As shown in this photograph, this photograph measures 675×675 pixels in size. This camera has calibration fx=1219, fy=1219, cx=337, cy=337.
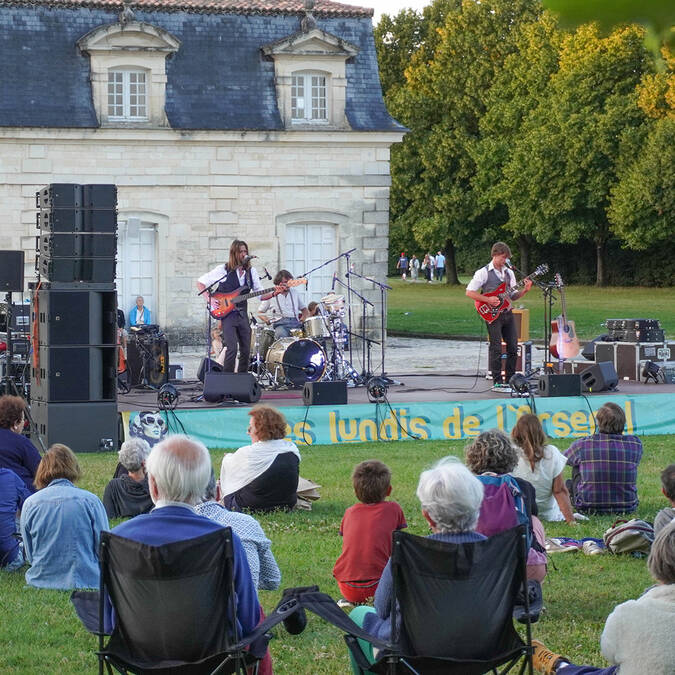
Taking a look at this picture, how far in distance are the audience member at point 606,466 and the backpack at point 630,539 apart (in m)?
0.95

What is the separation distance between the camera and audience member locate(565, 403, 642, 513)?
883 cm

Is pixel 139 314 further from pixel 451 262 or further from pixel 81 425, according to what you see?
pixel 451 262

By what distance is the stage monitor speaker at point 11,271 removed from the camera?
1395 centimetres

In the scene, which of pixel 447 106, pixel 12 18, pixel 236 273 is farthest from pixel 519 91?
pixel 236 273

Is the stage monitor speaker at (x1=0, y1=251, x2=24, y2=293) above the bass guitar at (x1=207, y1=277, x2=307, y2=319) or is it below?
above

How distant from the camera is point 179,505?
4.42m

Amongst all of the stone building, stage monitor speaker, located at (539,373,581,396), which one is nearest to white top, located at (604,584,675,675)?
stage monitor speaker, located at (539,373,581,396)

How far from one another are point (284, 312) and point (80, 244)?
205 inches

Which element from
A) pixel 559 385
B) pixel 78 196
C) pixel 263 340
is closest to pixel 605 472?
pixel 559 385

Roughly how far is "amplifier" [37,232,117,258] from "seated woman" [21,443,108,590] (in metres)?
5.72

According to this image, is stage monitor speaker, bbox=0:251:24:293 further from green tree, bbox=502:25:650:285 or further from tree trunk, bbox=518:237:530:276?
tree trunk, bbox=518:237:530:276

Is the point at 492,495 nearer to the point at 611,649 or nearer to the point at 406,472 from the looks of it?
the point at 611,649

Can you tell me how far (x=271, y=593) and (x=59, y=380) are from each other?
234 inches

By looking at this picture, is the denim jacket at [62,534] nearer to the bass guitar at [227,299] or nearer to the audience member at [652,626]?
the audience member at [652,626]
